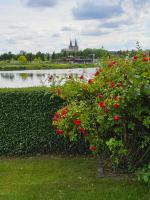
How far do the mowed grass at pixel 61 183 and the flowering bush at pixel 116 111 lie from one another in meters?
0.46

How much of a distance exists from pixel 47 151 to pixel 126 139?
273 cm

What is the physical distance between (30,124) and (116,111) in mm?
3240

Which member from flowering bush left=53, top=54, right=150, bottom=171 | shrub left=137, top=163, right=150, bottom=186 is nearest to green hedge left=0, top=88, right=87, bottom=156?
flowering bush left=53, top=54, right=150, bottom=171

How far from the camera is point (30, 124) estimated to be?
8609 millimetres

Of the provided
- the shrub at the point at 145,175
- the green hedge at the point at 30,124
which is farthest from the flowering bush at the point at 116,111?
the green hedge at the point at 30,124

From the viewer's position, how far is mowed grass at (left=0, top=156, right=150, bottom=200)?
19.3 feet

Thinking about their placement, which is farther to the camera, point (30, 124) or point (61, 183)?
point (30, 124)

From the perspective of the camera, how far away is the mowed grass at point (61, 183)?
19.3ft

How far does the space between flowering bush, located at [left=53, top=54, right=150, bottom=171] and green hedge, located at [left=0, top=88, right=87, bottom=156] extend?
119cm

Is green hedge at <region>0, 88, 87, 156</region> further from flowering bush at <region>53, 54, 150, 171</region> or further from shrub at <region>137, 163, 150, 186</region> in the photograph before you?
shrub at <region>137, 163, 150, 186</region>

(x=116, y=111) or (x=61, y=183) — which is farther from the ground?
(x=116, y=111)

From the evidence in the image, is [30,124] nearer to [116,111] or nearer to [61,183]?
[61,183]

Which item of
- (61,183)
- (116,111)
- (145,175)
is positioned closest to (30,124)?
(61,183)

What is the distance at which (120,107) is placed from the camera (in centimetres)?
572
